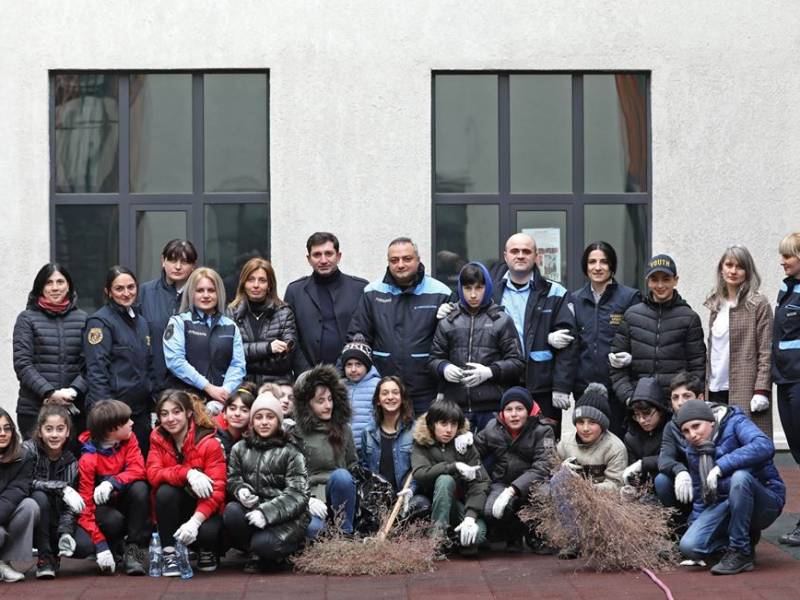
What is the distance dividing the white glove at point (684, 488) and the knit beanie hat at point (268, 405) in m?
2.61

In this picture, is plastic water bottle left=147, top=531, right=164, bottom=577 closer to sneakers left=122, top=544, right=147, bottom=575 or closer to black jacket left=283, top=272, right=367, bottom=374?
sneakers left=122, top=544, right=147, bottom=575

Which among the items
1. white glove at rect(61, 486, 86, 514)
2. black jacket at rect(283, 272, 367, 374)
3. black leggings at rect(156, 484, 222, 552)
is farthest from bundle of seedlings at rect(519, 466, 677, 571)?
white glove at rect(61, 486, 86, 514)

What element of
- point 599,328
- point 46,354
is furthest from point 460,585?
point 46,354

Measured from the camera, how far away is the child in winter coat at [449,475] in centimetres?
959

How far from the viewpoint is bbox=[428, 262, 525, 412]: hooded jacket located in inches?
400

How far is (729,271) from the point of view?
10039 mm

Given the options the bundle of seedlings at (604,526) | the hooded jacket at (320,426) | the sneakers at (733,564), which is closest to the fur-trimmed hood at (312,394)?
the hooded jacket at (320,426)

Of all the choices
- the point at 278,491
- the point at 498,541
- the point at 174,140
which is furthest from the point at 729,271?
the point at 174,140

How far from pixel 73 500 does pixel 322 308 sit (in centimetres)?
252

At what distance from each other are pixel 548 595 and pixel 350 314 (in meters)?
3.19

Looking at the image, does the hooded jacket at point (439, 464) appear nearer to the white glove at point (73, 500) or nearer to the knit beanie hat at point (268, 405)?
the knit beanie hat at point (268, 405)

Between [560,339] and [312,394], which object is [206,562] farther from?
[560,339]

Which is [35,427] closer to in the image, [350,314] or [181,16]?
[350,314]

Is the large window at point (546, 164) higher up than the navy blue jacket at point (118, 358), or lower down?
higher up
